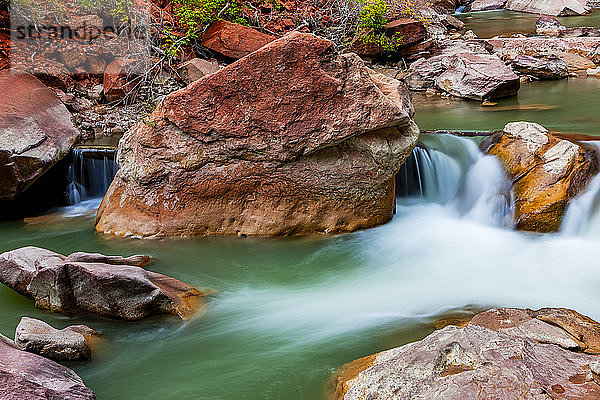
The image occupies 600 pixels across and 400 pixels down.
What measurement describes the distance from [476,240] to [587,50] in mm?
11934

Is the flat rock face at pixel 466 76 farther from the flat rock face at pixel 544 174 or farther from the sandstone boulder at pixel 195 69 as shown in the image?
the sandstone boulder at pixel 195 69

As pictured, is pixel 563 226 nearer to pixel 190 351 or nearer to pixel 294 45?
pixel 294 45

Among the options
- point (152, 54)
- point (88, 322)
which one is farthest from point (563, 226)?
point (152, 54)

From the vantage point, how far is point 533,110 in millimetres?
10367

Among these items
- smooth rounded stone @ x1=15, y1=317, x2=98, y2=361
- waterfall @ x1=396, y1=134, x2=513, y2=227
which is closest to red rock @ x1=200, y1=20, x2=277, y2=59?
waterfall @ x1=396, y1=134, x2=513, y2=227

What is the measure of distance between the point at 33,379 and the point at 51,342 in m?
0.75

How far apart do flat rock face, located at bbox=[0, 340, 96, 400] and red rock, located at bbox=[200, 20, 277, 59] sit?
28.4 feet

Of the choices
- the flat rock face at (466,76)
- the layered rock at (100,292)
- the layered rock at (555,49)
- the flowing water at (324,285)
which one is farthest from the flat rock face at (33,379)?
the layered rock at (555,49)

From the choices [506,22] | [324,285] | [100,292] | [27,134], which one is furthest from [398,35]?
[100,292]

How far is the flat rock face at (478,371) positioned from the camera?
270 cm

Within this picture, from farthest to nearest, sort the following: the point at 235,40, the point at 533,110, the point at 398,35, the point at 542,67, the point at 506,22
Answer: the point at 506,22, the point at 398,35, the point at 542,67, the point at 235,40, the point at 533,110

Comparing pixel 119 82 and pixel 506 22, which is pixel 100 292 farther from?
pixel 506 22

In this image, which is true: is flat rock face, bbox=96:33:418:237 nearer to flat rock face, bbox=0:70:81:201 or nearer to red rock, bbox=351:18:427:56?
flat rock face, bbox=0:70:81:201

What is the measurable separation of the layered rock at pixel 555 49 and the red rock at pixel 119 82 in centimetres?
977
